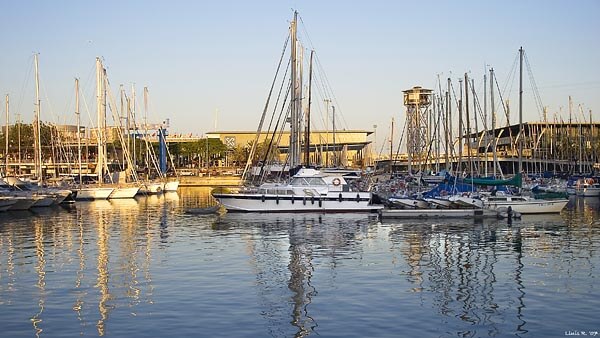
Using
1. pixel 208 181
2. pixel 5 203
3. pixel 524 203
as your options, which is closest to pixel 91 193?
pixel 5 203

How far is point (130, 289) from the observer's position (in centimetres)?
2494

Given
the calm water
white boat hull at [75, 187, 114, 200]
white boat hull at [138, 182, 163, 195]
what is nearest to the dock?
the calm water

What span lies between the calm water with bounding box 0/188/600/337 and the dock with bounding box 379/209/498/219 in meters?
4.41

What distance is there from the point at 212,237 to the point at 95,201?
139 ft

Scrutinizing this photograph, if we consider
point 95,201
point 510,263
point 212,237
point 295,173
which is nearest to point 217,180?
point 95,201

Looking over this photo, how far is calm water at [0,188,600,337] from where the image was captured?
19719 millimetres

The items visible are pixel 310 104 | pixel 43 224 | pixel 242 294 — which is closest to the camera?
pixel 242 294

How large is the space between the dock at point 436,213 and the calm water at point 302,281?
4406 millimetres

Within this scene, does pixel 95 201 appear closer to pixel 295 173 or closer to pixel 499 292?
pixel 295 173

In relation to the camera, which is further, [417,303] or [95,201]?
[95,201]

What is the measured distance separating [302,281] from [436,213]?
27.7m

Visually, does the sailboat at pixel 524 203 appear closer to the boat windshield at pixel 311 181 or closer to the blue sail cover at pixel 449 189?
the blue sail cover at pixel 449 189

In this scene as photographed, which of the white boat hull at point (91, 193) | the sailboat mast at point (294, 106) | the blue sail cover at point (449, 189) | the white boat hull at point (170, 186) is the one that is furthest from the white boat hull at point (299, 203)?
the white boat hull at point (170, 186)

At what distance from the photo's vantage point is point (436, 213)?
172 ft
